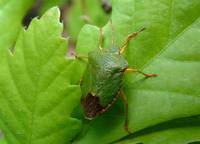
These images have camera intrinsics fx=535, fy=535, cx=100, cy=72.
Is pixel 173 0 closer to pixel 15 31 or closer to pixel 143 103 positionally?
pixel 143 103

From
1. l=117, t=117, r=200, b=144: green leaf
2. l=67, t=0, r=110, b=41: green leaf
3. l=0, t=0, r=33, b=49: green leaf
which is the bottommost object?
l=67, t=0, r=110, b=41: green leaf

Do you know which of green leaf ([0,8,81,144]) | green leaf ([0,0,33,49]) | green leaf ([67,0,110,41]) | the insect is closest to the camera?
green leaf ([0,8,81,144])

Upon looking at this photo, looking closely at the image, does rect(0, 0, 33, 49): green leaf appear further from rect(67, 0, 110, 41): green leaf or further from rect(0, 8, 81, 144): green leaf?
rect(67, 0, 110, 41): green leaf

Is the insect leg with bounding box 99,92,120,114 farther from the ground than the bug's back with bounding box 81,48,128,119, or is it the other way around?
the bug's back with bounding box 81,48,128,119

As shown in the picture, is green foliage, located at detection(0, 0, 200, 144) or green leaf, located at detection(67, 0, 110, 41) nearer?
green foliage, located at detection(0, 0, 200, 144)

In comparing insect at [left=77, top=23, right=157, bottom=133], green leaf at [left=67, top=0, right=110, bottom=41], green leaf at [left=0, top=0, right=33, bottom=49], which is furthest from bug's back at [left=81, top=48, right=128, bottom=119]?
green leaf at [left=67, top=0, right=110, bottom=41]

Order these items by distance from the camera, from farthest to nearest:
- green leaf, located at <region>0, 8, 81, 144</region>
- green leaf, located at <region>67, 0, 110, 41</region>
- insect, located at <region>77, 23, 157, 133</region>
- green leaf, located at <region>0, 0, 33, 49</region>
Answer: green leaf, located at <region>67, 0, 110, 41</region>, green leaf, located at <region>0, 0, 33, 49</region>, insect, located at <region>77, 23, 157, 133</region>, green leaf, located at <region>0, 8, 81, 144</region>

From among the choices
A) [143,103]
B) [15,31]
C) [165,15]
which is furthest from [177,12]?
[15,31]

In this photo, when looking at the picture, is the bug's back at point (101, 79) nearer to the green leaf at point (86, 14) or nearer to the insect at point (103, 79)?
the insect at point (103, 79)
